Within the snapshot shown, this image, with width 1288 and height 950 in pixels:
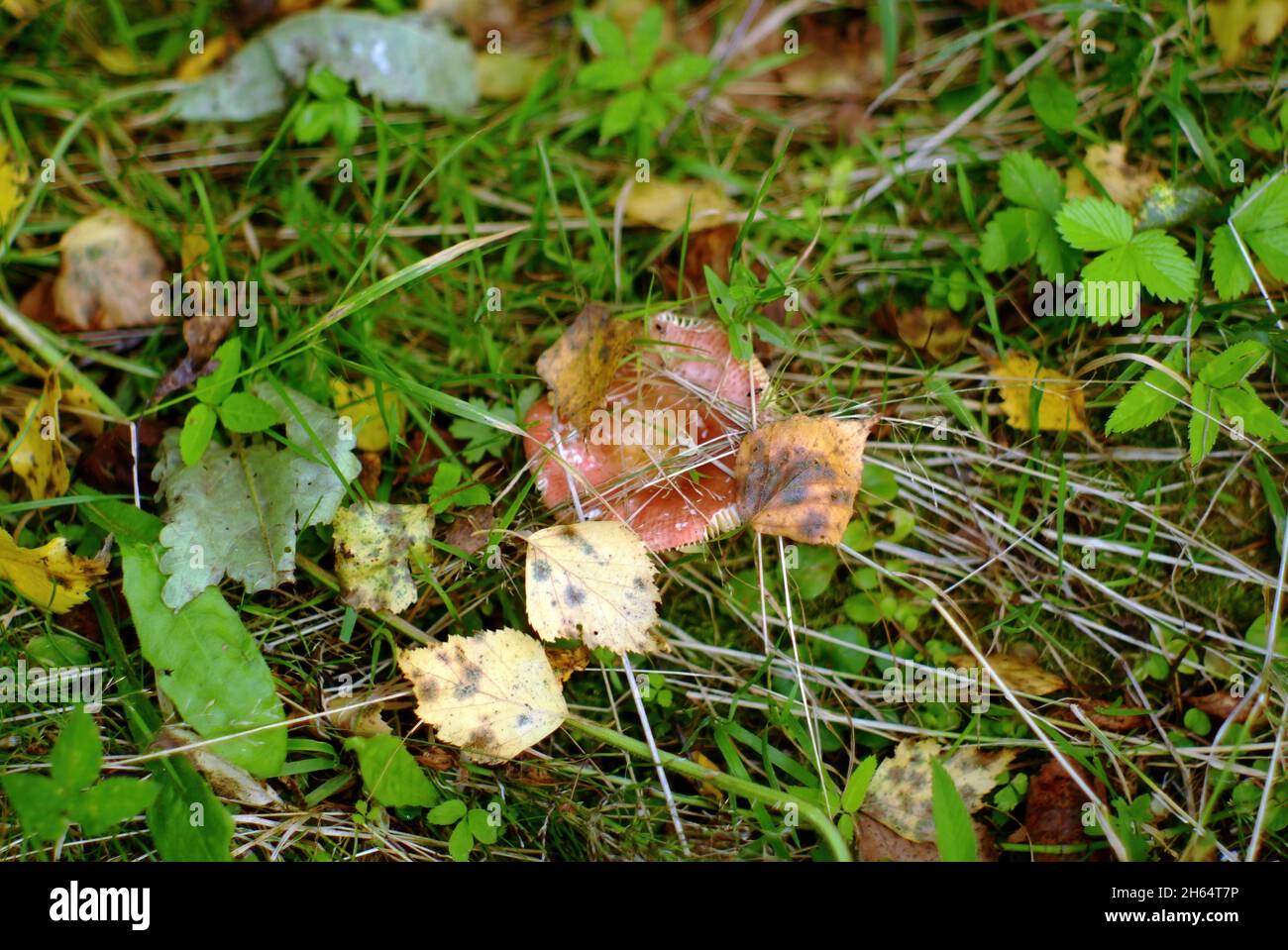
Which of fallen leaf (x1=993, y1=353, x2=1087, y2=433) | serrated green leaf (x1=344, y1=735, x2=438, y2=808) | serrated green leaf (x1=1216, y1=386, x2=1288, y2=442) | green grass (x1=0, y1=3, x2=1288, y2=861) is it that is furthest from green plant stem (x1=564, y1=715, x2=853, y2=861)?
serrated green leaf (x1=1216, y1=386, x2=1288, y2=442)

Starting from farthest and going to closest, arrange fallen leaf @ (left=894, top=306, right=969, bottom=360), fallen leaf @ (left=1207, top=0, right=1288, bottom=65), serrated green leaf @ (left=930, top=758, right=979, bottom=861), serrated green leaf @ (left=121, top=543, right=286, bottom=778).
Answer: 1. fallen leaf @ (left=1207, top=0, right=1288, bottom=65)
2. fallen leaf @ (left=894, top=306, right=969, bottom=360)
3. serrated green leaf @ (left=121, top=543, right=286, bottom=778)
4. serrated green leaf @ (left=930, top=758, right=979, bottom=861)

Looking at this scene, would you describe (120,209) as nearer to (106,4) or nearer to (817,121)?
(106,4)

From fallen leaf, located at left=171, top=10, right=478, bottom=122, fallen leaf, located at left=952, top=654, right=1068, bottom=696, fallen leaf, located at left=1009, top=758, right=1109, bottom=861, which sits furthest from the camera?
fallen leaf, located at left=171, top=10, right=478, bottom=122

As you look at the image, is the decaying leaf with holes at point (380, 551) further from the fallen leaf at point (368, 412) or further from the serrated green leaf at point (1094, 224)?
the serrated green leaf at point (1094, 224)

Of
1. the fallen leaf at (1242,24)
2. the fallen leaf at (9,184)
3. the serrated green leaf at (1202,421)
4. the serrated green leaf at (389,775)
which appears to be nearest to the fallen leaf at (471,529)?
the serrated green leaf at (389,775)

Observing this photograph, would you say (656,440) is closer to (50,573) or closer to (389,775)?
(389,775)

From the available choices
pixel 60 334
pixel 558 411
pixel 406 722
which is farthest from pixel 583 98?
pixel 406 722

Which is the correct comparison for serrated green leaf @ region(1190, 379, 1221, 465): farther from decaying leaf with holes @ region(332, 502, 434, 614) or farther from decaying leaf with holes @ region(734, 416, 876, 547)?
decaying leaf with holes @ region(332, 502, 434, 614)
